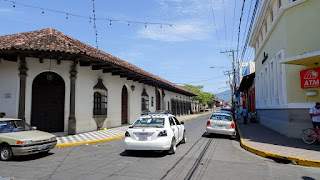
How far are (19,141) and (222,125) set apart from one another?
31.2 ft

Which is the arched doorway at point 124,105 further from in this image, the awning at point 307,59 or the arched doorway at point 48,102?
the awning at point 307,59

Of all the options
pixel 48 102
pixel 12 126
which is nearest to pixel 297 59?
pixel 12 126

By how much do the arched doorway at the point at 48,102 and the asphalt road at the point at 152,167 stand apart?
538 cm

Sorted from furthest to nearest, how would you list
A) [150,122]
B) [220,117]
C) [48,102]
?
[48,102] < [220,117] < [150,122]

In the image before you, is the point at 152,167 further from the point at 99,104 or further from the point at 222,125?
the point at 99,104

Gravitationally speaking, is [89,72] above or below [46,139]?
above

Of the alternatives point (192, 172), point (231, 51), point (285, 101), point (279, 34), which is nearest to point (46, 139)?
point (192, 172)

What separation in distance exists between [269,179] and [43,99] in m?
12.3

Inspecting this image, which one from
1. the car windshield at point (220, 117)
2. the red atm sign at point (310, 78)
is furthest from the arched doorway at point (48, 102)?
the red atm sign at point (310, 78)

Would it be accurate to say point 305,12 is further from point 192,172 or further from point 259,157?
point 192,172

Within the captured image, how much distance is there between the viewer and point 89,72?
1506 cm

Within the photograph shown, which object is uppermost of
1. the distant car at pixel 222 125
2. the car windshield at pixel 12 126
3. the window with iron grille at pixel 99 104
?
the window with iron grille at pixel 99 104

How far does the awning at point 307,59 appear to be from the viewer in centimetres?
923

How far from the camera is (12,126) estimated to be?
8242 millimetres
